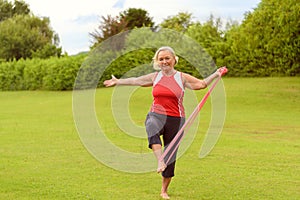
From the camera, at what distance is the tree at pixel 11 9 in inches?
3583

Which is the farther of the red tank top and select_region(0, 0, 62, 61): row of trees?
select_region(0, 0, 62, 61): row of trees

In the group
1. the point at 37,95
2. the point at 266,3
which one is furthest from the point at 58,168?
the point at 37,95

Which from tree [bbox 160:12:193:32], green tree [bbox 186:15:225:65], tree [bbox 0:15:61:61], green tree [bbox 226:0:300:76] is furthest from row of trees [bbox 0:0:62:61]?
green tree [bbox 226:0:300:76]

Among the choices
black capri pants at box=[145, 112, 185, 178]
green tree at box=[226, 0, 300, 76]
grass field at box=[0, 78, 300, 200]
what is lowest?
grass field at box=[0, 78, 300, 200]

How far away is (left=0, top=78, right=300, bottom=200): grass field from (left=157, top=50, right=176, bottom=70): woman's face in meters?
1.84

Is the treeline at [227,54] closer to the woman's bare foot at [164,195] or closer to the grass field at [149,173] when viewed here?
the grass field at [149,173]

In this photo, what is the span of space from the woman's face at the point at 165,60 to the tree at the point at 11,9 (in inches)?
3385

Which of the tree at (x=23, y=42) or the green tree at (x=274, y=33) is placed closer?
the green tree at (x=274, y=33)

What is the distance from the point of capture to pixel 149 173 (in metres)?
10.5

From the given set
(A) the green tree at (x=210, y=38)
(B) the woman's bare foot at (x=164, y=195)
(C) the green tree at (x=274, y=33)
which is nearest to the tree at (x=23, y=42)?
(A) the green tree at (x=210, y=38)

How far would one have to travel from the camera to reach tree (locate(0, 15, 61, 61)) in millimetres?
67312

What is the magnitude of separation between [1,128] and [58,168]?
9.19m

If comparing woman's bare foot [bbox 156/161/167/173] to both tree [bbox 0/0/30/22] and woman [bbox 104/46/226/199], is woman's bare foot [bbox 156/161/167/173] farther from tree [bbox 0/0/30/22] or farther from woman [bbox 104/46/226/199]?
tree [bbox 0/0/30/22]

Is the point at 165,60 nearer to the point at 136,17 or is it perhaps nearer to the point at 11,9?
the point at 136,17
